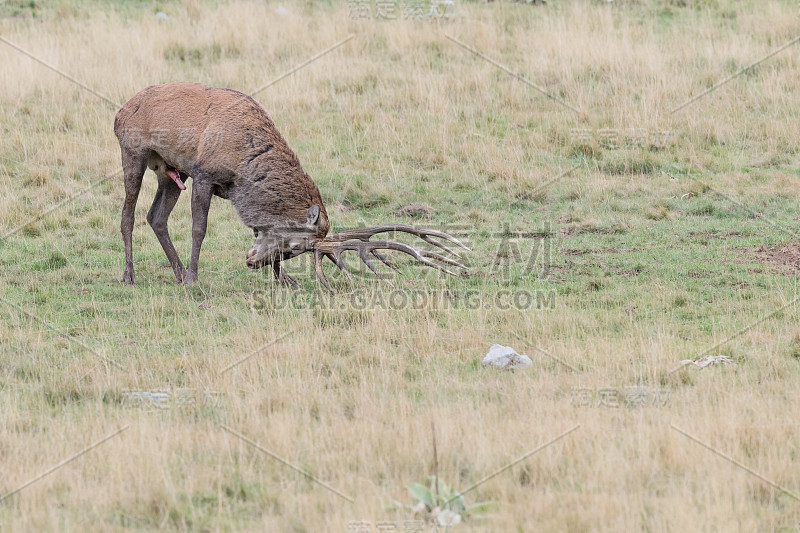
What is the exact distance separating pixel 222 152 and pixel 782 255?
5.87 meters

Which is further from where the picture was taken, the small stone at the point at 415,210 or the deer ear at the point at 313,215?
the small stone at the point at 415,210

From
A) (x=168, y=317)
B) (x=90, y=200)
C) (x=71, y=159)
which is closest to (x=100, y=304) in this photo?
(x=168, y=317)

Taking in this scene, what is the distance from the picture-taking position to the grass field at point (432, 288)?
577 cm

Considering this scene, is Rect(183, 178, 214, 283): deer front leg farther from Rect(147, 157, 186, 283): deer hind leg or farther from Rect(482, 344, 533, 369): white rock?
Rect(482, 344, 533, 369): white rock

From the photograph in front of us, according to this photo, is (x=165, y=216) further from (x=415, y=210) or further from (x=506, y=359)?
(x=506, y=359)

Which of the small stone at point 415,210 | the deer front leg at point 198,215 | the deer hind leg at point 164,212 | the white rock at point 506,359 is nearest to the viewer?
the white rock at point 506,359

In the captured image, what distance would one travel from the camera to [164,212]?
10250 mm

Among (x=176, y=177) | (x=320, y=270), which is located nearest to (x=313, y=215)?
(x=320, y=270)

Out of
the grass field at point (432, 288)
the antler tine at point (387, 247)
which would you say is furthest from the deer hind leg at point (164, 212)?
the antler tine at point (387, 247)

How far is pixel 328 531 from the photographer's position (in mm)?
5188

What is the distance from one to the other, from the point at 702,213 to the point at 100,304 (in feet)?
23.1

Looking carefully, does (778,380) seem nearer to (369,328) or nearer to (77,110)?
(369,328)

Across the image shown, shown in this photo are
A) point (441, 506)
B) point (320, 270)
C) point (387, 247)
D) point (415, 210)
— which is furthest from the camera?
point (415, 210)

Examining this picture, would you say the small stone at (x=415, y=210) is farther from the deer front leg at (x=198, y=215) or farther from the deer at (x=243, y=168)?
the deer front leg at (x=198, y=215)
